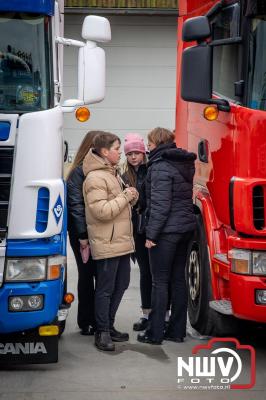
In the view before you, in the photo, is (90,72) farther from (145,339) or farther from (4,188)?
(145,339)

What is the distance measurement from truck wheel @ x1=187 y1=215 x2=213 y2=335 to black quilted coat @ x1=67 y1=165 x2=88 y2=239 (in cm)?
103

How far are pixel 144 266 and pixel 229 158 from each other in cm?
165

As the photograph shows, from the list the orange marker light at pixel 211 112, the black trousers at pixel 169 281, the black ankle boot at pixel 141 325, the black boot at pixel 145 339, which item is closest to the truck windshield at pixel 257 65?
the orange marker light at pixel 211 112

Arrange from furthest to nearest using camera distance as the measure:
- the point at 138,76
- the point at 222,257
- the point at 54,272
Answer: the point at 138,76 → the point at 222,257 → the point at 54,272

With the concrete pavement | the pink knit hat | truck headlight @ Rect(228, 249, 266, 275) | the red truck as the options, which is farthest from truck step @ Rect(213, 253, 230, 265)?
the pink knit hat

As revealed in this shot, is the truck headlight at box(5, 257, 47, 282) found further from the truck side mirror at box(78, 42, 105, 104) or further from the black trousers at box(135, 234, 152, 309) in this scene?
the black trousers at box(135, 234, 152, 309)

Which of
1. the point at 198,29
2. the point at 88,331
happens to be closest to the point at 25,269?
the point at 88,331

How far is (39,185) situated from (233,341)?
7.74 ft

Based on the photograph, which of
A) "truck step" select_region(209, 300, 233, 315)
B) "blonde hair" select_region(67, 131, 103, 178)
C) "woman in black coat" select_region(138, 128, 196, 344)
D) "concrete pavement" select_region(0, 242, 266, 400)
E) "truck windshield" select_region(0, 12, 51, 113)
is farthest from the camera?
"blonde hair" select_region(67, 131, 103, 178)

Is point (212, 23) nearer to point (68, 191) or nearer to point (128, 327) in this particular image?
point (68, 191)

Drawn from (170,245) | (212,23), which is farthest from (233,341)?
(212,23)

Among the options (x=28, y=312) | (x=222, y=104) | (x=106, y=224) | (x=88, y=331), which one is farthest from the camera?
(x=88, y=331)

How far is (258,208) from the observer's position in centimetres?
607

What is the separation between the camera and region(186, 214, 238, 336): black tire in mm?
7133
